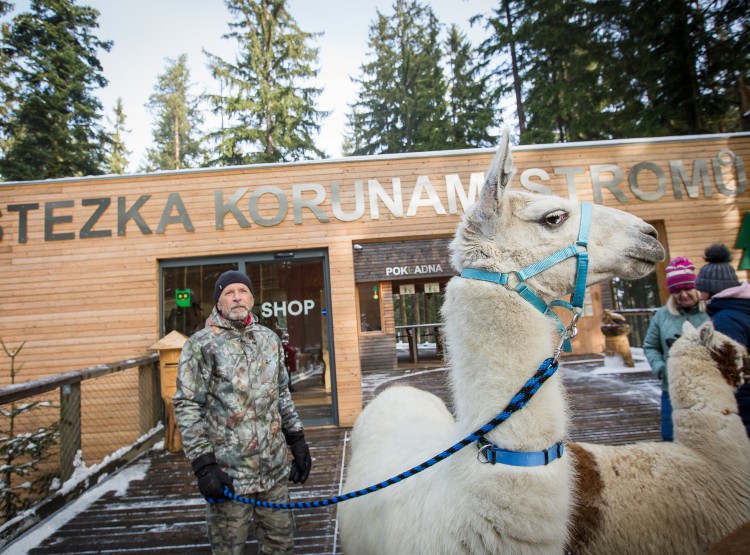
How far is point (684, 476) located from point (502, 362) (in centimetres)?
188

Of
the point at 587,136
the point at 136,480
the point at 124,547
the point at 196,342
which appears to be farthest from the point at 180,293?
the point at 587,136

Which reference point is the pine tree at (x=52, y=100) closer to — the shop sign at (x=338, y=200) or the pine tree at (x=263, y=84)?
the pine tree at (x=263, y=84)

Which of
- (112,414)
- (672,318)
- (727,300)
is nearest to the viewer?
(727,300)

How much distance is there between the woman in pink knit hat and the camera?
301 cm

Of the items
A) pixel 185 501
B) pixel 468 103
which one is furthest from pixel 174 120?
pixel 185 501

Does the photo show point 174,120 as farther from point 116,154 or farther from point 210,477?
point 210,477

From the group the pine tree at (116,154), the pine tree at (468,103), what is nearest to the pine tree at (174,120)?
the pine tree at (116,154)

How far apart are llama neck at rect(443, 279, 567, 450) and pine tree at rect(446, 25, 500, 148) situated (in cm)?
1987

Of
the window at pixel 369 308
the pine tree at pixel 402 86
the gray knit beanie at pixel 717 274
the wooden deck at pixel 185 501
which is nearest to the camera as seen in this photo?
the gray knit beanie at pixel 717 274

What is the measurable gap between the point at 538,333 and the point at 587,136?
16535mm

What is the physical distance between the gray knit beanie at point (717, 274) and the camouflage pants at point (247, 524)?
10.2ft

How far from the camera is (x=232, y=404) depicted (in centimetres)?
221

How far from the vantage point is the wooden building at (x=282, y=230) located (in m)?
6.68

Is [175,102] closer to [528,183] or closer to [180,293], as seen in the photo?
[180,293]
